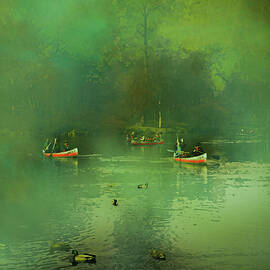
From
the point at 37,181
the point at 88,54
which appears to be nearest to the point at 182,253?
the point at 37,181

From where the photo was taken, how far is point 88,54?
297 ft

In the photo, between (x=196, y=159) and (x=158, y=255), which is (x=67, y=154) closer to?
(x=196, y=159)

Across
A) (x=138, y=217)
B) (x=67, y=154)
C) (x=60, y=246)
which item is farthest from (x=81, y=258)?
(x=67, y=154)

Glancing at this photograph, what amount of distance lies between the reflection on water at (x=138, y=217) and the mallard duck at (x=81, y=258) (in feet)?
1.22

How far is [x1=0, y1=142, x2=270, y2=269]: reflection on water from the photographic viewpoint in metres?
24.8

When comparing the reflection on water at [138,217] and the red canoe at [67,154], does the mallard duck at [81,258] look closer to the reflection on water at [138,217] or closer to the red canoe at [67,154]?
the reflection on water at [138,217]

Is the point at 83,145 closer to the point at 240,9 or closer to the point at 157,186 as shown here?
the point at 157,186

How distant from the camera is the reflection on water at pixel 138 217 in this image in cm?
2477

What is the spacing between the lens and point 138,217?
32.2m

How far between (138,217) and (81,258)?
8757 millimetres

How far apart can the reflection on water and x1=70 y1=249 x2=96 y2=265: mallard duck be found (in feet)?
1.22

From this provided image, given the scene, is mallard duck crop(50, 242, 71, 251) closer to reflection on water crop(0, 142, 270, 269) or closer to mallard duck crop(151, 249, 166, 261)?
reflection on water crop(0, 142, 270, 269)

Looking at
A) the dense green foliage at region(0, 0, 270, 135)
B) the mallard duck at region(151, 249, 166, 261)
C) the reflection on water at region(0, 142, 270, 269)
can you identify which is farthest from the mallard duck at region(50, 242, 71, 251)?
the dense green foliage at region(0, 0, 270, 135)

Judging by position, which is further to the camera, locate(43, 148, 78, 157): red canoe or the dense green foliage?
the dense green foliage
